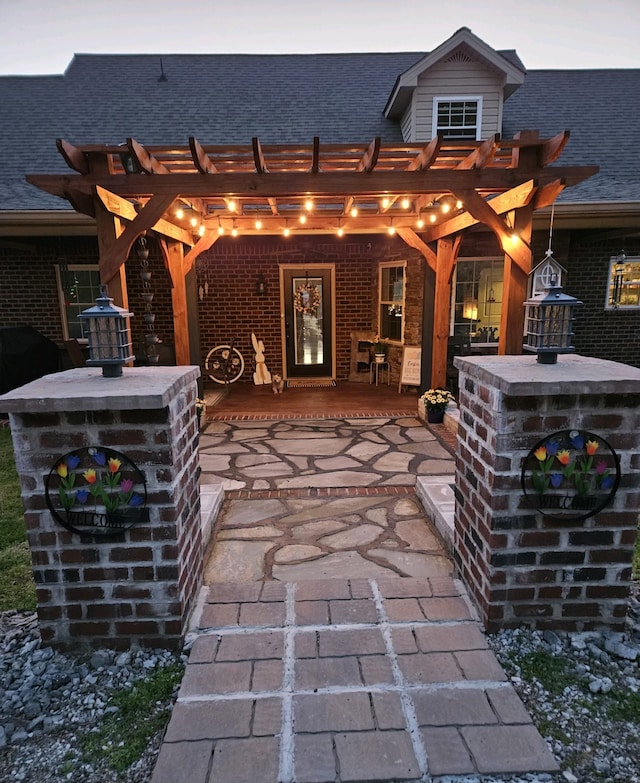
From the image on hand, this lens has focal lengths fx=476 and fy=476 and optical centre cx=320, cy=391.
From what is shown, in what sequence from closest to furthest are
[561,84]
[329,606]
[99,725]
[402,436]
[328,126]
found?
Result: [99,725] < [329,606] < [402,436] < [328,126] < [561,84]

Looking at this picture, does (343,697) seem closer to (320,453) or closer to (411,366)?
(320,453)

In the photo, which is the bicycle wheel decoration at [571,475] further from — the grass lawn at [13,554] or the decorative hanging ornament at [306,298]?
the decorative hanging ornament at [306,298]

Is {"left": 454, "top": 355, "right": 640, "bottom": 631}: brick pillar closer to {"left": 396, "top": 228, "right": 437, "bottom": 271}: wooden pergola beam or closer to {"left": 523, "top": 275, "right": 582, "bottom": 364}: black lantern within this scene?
{"left": 523, "top": 275, "right": 582, "bottom": 364}: black lantern

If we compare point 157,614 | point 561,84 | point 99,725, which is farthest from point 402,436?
point 561,84

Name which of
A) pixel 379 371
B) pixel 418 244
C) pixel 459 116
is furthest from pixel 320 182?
pixel 379 371

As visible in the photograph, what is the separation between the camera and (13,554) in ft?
9.99

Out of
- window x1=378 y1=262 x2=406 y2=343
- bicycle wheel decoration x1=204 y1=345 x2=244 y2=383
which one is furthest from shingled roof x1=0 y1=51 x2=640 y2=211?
bicycle wheel decoration x1=204 y1=345 x2=244 y2=383

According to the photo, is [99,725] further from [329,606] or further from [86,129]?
[86,129]

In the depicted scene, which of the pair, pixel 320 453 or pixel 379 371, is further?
pixel 379 371

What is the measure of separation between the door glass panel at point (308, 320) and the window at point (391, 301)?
3.78ft

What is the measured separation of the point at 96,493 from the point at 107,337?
728mm

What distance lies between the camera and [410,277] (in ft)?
26.1

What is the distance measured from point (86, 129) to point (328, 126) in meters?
4.11

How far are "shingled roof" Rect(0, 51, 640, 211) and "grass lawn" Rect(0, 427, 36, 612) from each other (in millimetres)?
4289
